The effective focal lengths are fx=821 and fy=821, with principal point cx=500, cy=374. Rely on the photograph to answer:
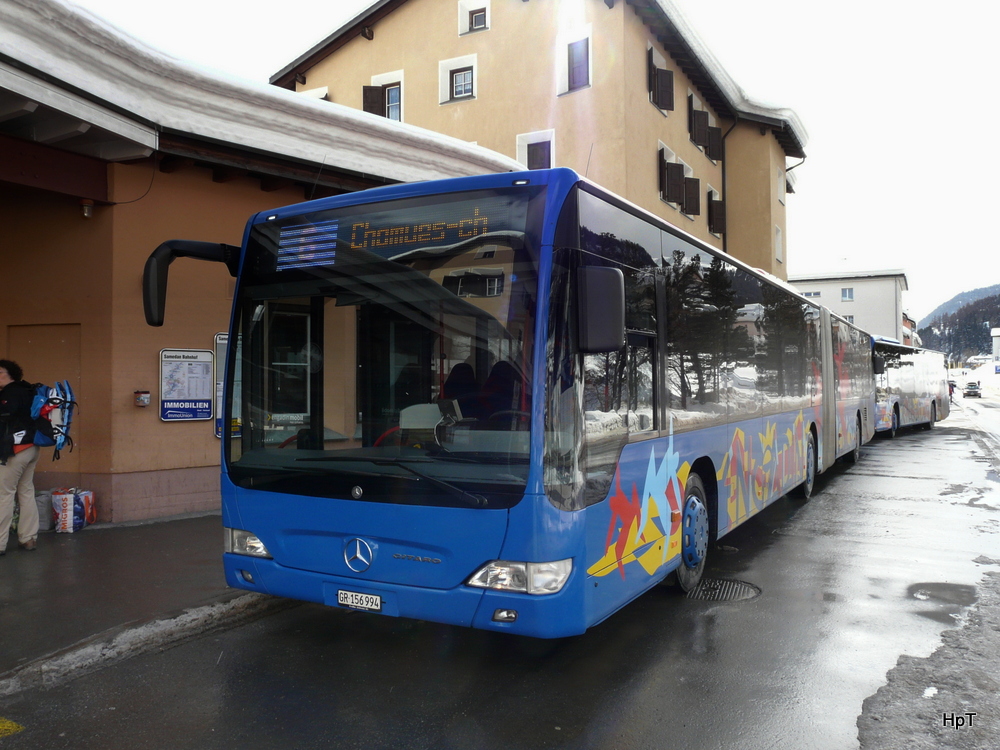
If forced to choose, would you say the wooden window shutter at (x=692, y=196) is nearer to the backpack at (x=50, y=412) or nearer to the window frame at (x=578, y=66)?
the window frame at (x=578, y=66)

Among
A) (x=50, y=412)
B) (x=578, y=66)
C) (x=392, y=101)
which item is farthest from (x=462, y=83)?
(x=50, y=412)

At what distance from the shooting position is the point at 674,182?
2228cm

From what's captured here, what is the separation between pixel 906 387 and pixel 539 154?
14.5m

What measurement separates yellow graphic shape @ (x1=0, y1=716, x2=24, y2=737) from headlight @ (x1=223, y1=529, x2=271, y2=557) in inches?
53.7

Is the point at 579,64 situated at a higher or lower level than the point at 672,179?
higher

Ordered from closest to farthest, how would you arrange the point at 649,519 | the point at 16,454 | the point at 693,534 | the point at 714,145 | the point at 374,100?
the point at 649,519 < the point at 693,534 < the point at 16,454 < the point at 374,100 < the point at 714,145

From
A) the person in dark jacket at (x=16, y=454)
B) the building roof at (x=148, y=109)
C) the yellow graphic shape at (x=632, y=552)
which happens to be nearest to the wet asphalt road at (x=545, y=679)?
the yellow graphic shape at (x=632, y=552)

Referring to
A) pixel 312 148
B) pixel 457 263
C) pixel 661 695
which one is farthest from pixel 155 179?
pixel 661 695

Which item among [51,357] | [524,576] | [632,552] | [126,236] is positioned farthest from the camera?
[51,357]

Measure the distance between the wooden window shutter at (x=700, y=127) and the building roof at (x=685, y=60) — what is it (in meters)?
0.99

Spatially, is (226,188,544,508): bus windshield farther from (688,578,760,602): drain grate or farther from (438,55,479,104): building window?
(438,55,479,104): building window

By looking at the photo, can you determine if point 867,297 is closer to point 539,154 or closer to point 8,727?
point 539,154

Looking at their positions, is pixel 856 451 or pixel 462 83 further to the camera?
pixel 462 83

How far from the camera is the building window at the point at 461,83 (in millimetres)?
22484
